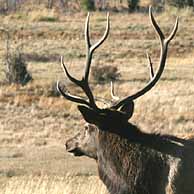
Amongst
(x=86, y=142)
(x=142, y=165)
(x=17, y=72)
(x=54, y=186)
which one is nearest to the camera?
(x=142, y=165)

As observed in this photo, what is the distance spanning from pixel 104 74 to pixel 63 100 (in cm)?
771

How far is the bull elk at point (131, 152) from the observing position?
8805mm

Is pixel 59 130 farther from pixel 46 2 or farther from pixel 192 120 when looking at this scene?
pixel 46 2

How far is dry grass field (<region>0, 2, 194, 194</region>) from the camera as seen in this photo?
15.0 m

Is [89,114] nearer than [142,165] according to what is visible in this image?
No

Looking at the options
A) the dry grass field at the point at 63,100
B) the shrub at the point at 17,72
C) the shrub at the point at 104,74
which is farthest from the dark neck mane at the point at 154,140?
the shrub at the point at 104,74

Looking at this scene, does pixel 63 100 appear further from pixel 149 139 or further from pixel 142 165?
pixel 142 165

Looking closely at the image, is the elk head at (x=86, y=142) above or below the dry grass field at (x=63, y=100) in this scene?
above

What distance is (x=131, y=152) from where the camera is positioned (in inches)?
361

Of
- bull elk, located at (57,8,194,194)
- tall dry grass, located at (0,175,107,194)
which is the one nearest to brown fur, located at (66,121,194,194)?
bull elk, located at (57,8,194,194)

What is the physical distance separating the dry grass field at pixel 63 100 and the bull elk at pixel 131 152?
27cm

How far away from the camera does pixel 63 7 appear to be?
76.3 meters

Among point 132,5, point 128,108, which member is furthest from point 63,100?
point 132,5

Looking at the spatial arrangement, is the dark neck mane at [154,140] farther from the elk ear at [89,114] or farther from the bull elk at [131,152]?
the elk ear at [89,114]
